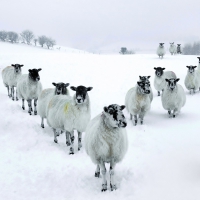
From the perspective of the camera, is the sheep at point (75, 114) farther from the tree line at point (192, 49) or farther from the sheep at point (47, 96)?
the tree line at point (192, 49)

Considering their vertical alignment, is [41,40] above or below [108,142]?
above

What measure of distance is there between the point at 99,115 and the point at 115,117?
1.37m

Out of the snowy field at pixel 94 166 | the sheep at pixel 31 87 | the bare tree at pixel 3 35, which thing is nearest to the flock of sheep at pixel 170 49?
the snowy field at pixel 94 166

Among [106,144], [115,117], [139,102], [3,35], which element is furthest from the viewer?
[3,35]

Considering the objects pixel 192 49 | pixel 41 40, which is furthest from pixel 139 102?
pixel 192 49

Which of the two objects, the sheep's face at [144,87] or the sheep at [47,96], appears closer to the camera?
the sheep at [47,96]

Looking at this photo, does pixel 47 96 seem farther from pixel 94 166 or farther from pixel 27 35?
pixel 27 35

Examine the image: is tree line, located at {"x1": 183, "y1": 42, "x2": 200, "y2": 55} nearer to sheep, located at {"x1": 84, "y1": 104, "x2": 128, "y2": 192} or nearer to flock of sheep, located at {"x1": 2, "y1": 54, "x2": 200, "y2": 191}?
flock of sheep, located at {"x1": 2, "y1": 54, "x2": 200, "y2": 191}

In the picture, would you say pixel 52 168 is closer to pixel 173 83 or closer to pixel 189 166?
pixel 189 166

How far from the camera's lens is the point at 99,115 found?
6953 millimetres

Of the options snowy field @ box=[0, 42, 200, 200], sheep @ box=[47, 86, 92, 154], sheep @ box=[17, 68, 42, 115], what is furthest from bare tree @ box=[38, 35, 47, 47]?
sheep @ box=[47, 86, 92, 154]

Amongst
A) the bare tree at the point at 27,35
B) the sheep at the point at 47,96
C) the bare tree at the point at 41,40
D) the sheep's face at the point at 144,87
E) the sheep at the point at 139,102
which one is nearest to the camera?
the sheep at the point at 47,96

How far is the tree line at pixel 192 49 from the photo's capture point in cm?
7879

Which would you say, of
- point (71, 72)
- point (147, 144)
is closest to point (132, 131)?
point (147, 144)
